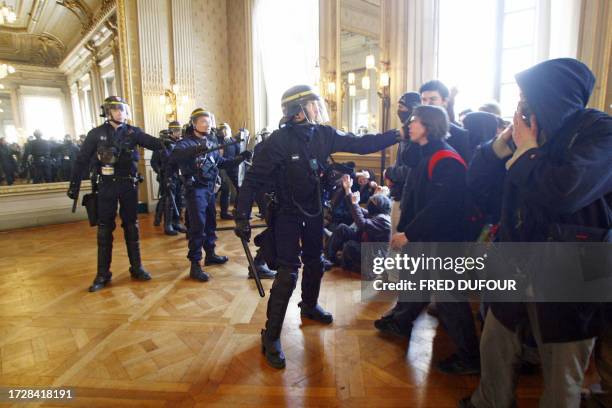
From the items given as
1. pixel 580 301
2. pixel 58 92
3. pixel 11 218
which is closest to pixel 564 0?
pixel 580 301

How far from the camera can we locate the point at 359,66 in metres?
6.22

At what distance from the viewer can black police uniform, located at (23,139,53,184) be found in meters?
6.42

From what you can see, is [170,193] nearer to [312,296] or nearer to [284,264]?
[312,296]

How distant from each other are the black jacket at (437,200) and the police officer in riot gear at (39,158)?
275 inches

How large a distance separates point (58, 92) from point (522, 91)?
303 inches

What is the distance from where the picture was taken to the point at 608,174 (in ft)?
3.91

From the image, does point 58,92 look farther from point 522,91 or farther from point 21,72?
point 522,91

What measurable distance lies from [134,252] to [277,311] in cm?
230

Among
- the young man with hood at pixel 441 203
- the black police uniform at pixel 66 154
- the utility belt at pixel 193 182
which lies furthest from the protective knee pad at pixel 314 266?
the black police uniform at pixel 66 154

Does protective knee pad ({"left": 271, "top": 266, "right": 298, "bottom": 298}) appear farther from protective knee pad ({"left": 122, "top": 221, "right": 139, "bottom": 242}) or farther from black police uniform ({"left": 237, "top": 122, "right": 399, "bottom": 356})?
protective knee pad ({"left": 122, "top": 221, "right": 139, "bottom": 242})

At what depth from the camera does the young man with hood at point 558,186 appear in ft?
3.88

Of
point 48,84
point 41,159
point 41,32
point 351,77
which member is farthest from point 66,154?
point 351,77

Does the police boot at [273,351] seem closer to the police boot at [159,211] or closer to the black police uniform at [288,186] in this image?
the black police uniform at [288,186]

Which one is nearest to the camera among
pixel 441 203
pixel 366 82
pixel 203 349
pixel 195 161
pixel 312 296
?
pixel 441 203
